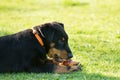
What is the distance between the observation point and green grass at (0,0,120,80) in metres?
9.27

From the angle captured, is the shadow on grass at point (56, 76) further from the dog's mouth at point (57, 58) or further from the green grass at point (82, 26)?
the dog's mouth at point (57, 58)

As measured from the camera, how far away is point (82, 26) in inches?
608

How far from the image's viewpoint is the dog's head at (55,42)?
929 centimetres

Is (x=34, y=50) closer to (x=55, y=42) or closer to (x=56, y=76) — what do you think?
(x=55, y=42)

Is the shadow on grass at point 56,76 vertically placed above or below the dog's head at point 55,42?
below

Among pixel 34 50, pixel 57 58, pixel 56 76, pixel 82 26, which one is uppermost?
pixel 34 50

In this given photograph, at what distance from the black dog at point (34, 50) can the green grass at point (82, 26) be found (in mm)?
213

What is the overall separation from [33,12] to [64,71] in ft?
34.3

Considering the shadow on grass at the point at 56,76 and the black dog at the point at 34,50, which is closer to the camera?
the shadow on grass at the point at 56,76

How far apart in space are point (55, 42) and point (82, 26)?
241 inches

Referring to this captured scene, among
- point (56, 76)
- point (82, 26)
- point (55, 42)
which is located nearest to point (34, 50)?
point (55, 42)

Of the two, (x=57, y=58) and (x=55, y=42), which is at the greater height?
(x=55, y=42)

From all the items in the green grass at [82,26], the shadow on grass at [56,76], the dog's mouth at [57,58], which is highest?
the dog's mouth at [57,58]

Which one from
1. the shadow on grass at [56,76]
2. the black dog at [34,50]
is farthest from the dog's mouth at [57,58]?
the shadow on grass at [56,76]
